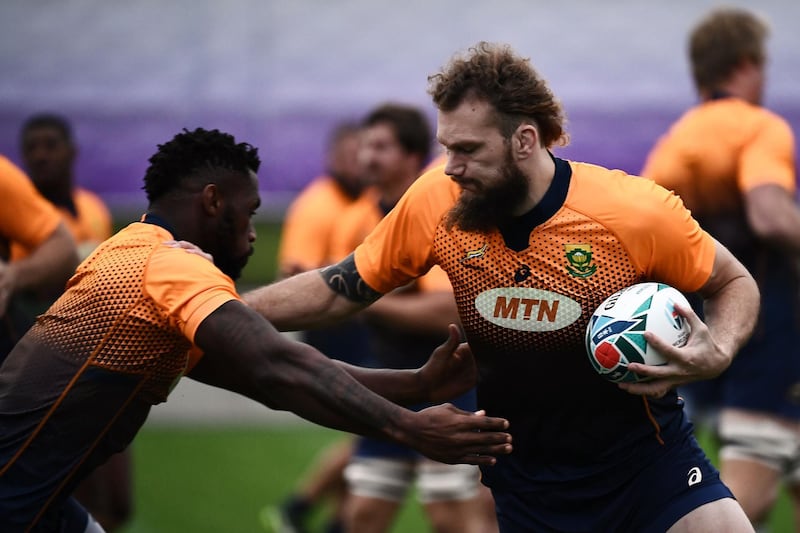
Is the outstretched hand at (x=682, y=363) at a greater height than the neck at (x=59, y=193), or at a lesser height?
greater

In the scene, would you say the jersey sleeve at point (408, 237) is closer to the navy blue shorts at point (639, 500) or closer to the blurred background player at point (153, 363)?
the blurred background player at point (153, 363)

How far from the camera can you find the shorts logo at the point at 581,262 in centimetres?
448

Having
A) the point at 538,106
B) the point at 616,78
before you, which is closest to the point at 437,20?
the point at 616,78

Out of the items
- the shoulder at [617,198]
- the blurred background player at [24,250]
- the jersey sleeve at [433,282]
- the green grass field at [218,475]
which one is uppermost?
the shoulder at [617,198]

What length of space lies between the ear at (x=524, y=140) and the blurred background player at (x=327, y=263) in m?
3.96

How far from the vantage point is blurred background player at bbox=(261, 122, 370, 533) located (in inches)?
359

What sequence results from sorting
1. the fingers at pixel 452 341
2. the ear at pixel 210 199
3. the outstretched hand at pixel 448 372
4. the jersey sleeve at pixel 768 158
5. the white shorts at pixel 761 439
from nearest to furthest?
the ear at pixel 210 199 < the fingers at pixel 452 341 < the outstretched hand at pixel 448 372 < the jersey sleeve at pixel 768 158 < the white shorts at pixel 761 439

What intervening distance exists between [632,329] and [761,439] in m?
2.91

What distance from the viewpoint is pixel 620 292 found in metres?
4.38

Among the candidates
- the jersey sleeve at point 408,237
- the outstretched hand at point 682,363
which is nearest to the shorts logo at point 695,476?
the outstretched hand at point 682,363

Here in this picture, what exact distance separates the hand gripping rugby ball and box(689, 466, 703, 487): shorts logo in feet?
1.67

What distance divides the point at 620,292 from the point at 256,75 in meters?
15.6

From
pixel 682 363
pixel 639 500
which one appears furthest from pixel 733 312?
pixel 639 500

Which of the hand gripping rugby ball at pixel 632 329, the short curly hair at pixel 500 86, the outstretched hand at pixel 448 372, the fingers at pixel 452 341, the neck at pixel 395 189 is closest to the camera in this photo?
the hand gripping rugby ball at pixel 632 329
